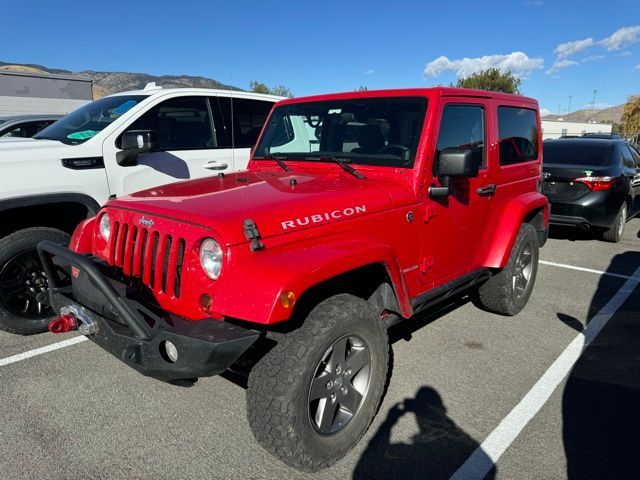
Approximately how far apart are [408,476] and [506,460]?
22.4 inches

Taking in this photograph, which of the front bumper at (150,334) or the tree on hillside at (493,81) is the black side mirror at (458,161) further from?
the tree on hillside at (493,81)

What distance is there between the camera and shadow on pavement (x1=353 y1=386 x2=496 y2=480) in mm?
2484

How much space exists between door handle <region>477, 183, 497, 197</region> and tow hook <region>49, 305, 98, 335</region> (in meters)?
2.83

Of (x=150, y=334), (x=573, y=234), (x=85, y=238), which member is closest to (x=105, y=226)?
(x=85, y=238)

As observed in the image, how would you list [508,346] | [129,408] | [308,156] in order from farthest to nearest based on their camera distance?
[508,346] < [308,156] < [129,408]

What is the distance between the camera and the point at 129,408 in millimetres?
3025

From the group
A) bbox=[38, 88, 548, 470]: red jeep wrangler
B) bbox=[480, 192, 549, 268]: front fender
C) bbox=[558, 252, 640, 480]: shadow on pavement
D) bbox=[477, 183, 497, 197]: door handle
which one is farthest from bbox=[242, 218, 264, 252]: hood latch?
bbox=[480, 192, 549, 268]: front fender

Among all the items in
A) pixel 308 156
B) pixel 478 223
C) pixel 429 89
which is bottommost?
pixel 478 223

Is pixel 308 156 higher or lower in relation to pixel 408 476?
higher

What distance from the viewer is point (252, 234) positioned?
2268mm

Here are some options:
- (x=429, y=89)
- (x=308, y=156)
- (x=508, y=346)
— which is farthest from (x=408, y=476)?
(x=429, y=89)

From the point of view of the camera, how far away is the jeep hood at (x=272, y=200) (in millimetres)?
2377

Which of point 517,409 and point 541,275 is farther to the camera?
point 541,275

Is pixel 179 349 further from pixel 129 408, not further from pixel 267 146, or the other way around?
pixel 267 146
